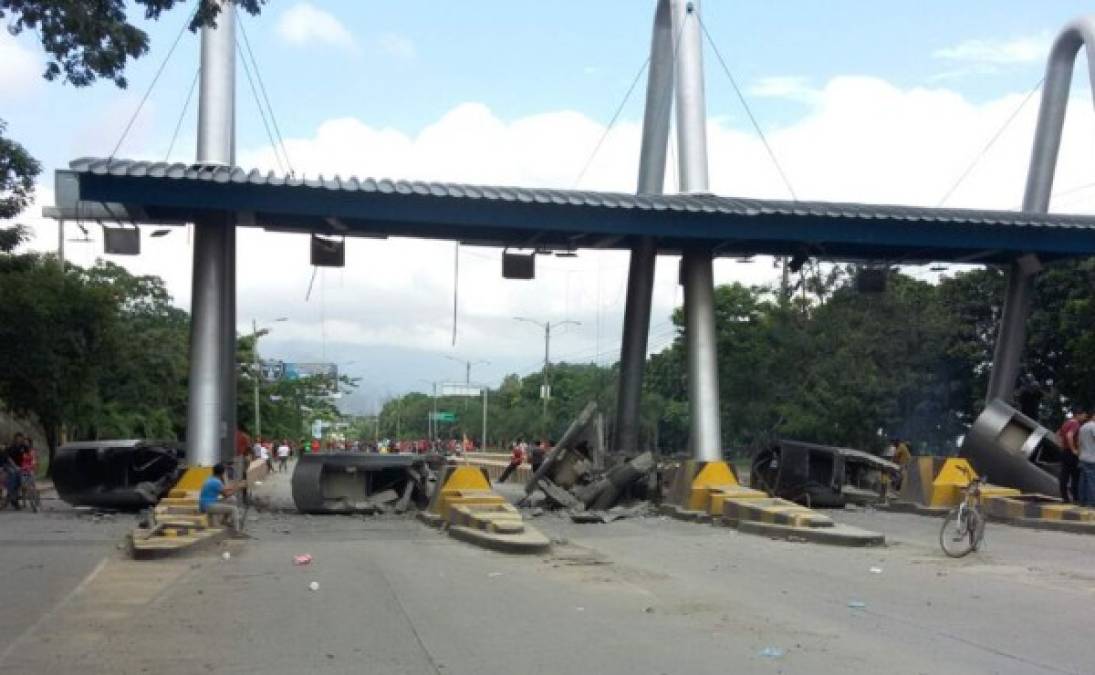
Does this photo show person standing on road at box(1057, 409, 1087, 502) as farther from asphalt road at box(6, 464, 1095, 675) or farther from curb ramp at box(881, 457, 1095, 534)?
asphalt road at box(6, 464, 1095, 675)

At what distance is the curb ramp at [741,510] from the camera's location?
55.6 ft

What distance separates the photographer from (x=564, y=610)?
1070 cm

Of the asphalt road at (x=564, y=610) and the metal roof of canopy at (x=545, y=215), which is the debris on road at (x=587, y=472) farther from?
the asphalt road at (x=564, y=610)

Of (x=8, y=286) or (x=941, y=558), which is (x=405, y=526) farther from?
(x=8, y=286)

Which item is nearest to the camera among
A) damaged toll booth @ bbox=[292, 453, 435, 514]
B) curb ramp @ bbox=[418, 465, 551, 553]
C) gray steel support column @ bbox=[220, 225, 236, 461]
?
curb ramp @ bbox=[418, 465, 551, 553]

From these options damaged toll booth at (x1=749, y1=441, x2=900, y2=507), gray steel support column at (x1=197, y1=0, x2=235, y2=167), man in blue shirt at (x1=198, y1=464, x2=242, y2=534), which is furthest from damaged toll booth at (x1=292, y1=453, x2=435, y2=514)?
damaged toll booth at (x1=749, y1=441, x2=900, y2=507)

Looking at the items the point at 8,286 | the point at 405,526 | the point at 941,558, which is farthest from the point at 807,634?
the point at 8,286

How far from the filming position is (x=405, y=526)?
21.1 m

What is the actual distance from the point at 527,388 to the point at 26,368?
80024 millimetres

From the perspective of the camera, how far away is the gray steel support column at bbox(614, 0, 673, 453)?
2959 centimetres

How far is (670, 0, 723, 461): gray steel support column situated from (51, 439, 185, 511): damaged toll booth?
11.1 m

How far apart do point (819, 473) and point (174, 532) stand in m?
13.9

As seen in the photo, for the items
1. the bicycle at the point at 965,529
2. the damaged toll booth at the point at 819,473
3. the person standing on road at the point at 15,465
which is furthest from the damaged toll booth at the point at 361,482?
the bicycle at the point at 965,529

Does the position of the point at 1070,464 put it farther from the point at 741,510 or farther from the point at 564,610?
the point at 564,610
